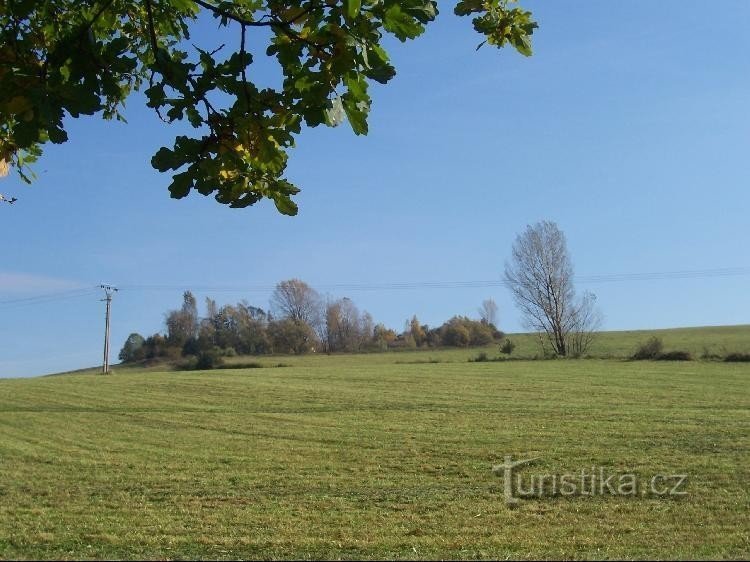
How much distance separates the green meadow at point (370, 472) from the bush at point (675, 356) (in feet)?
56.3

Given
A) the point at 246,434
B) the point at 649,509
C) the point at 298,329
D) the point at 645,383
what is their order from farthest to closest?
the point at 298,329, the point at 645,383, the point at 246,434, the point at 649,509

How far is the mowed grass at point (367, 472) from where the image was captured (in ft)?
19.6

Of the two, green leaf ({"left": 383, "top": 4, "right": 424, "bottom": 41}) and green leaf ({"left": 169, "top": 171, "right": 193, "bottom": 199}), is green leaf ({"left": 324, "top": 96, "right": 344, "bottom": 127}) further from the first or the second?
green leaf ({"left": 169, "top": 171, "right": 193, "bottom": 199})

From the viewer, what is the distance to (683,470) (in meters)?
9.92

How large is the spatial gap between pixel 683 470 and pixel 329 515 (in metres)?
5.33

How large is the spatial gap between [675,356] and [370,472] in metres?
36.8

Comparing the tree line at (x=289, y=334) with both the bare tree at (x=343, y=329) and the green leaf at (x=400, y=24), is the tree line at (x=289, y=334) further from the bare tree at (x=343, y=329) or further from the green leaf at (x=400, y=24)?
the green leaf at (x=400, y=24)

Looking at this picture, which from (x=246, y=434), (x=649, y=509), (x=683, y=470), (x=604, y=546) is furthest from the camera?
(x=246, y=434)

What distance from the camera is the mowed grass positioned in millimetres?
5977

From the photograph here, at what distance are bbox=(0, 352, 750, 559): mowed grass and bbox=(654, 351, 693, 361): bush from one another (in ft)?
60.0

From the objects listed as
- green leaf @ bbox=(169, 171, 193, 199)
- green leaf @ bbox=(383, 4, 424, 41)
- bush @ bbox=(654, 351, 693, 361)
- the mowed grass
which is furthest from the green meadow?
bush @ bbox=(654, 351, 693, 361)

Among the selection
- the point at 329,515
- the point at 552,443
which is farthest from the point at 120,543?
the point at 552,443

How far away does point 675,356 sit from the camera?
42.7 meters

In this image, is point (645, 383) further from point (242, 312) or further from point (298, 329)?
point (242, 312)
